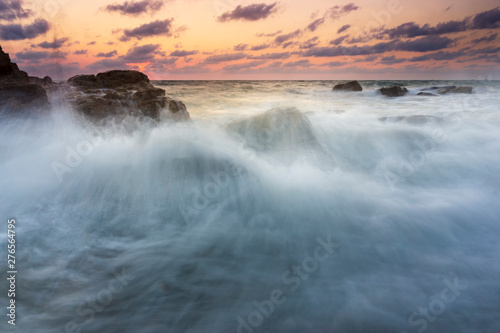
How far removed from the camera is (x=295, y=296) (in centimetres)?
379

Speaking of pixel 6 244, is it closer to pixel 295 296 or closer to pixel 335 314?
pixel 295 296

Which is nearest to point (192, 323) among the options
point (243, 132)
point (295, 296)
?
point (295, 296)

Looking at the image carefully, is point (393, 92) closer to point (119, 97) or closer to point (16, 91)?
point (119, 97)

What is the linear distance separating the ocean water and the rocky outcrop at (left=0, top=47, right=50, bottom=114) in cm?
51

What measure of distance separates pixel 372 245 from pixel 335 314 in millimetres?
1770

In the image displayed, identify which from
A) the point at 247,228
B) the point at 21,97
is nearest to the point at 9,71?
the point at 21,97

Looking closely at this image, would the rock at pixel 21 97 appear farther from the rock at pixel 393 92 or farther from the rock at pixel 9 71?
the rock at pixel 393 92

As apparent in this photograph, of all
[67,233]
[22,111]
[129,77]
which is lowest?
[67,233]

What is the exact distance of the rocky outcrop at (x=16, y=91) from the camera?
8383mm

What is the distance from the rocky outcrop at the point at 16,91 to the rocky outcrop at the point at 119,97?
88 centimetres

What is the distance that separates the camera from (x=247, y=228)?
535 centimetres

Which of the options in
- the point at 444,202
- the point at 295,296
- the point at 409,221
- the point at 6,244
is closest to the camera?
the point at 295,296

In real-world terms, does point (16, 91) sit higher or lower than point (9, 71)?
lower

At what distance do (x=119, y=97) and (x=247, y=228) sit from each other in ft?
24.7
